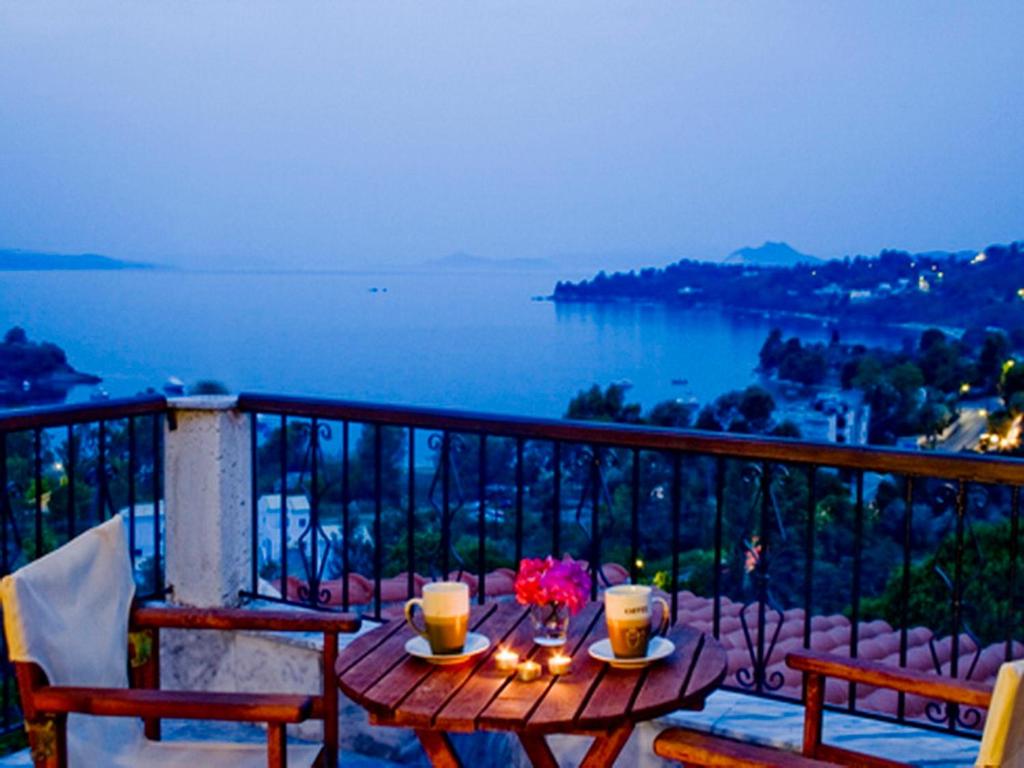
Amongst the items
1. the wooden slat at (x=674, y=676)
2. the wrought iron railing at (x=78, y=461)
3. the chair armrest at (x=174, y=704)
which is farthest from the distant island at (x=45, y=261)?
the wooden slat at (x=674, y=676)

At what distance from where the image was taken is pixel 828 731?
3.34 m

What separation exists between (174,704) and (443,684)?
0.52m

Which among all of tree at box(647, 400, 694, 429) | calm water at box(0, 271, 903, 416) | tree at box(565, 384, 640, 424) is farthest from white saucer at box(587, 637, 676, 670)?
tree at box(647, 400, 694, 429)

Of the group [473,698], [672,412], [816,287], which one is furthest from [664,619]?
[672,412]

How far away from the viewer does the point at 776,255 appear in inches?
390

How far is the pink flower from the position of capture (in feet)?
8.18

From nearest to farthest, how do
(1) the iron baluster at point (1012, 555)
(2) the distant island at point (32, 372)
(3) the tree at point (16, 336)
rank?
(1) the iron baluster at point (1012, 555), (2) the distant island at point (32, 372), (3) the tree at point (16, 336)

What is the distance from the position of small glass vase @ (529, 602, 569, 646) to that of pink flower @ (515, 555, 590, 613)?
0.13 feet

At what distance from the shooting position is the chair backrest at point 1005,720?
1.81 metres

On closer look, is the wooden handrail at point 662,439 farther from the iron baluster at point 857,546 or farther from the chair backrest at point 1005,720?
the chair backrest at point 1005,720

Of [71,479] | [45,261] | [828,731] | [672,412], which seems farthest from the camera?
[672,412]

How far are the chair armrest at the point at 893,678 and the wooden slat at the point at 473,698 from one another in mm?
606

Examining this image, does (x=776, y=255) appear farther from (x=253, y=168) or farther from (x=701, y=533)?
(x=253, y=168)

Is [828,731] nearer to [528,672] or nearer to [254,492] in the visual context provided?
[528,672]
